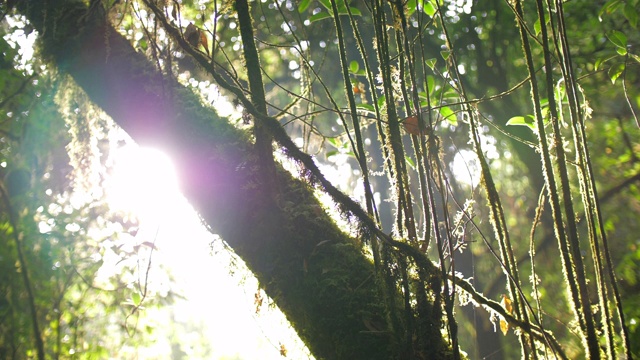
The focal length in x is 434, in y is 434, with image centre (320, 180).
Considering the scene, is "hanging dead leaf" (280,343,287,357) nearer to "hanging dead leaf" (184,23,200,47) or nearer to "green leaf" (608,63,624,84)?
"hanging dead leaf" (184,23,200,47)

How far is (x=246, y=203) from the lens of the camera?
114 centimetres

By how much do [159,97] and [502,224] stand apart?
106 cm

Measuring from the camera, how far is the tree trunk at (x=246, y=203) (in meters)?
1.02

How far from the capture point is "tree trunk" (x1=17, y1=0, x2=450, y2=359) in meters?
1.02

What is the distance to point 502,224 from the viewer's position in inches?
43.3

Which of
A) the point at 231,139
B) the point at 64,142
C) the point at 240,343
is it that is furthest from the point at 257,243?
the point at 240,343

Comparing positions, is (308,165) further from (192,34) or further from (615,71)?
(615,71)

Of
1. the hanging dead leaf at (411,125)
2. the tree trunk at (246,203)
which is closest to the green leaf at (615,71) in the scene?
the hanging dead leaf at (411,125)

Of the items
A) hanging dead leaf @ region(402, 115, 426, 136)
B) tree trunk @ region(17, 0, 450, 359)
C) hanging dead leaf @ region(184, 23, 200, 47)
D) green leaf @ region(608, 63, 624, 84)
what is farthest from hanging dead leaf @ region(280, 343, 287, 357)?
green leaf @ region(608, 63, 624, 84)

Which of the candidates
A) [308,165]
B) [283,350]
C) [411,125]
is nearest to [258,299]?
[283,350]

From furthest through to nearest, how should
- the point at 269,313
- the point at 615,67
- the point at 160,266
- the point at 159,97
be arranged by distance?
the point at 160,266 → the point at 615,67 → the point at 159,97 → the point at 269,313

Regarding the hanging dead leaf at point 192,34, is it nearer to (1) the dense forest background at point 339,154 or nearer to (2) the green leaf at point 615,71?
(1) the dense forest background at point 339,154

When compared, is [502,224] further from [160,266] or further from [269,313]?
[160,266]

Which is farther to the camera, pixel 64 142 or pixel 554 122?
pixel 64 142
